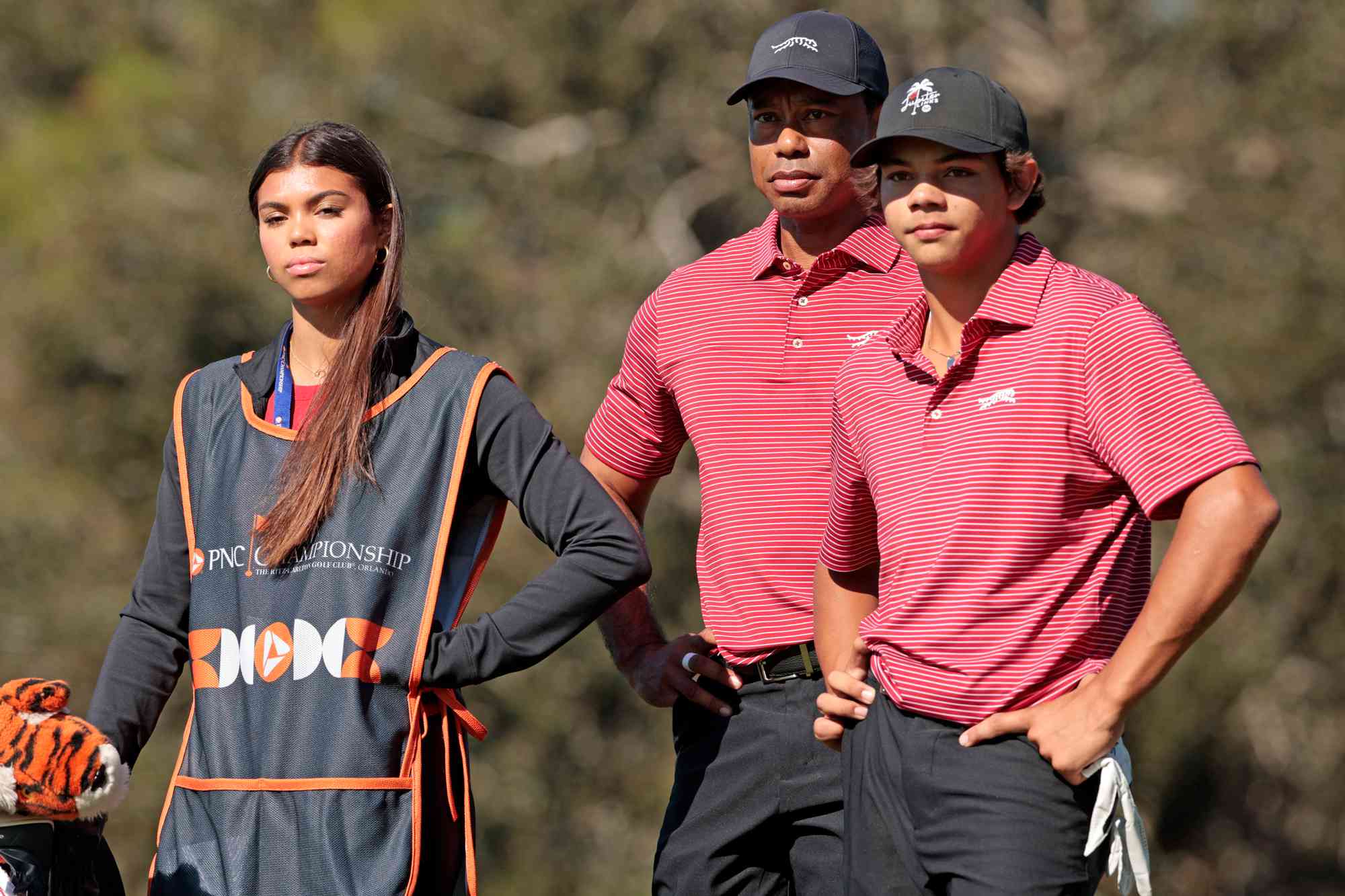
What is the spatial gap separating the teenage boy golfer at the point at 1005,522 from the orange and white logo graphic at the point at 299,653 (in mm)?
771

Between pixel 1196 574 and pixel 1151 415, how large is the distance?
0.23 m

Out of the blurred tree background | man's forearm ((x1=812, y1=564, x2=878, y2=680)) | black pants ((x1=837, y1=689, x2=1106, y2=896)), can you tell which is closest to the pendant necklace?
man's forearm ((x1=812, y1=564, x2=878, y2=680))

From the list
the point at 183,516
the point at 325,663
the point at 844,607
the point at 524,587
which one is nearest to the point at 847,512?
the point at 844,607

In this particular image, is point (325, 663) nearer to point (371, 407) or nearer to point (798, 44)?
point (371, 407)

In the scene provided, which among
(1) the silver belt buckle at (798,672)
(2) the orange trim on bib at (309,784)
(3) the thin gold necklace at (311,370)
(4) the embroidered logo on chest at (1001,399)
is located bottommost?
(2) the orange trim on bib at (309,784)

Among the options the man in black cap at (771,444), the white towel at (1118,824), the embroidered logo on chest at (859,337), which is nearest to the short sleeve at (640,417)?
the man in black cap at (771,444)

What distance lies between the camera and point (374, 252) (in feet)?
10.1

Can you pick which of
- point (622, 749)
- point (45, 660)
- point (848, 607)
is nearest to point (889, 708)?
point (848, 607)

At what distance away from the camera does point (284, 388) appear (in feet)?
9.87

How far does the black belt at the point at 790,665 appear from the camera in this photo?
334 cm

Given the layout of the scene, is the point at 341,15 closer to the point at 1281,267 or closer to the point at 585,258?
the point at 585,258

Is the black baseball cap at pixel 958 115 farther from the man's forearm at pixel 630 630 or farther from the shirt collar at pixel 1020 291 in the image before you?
the man's forearm at pixel 630 630

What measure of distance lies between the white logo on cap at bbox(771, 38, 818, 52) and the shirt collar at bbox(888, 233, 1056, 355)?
0.71 m

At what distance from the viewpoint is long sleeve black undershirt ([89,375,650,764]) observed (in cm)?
291
